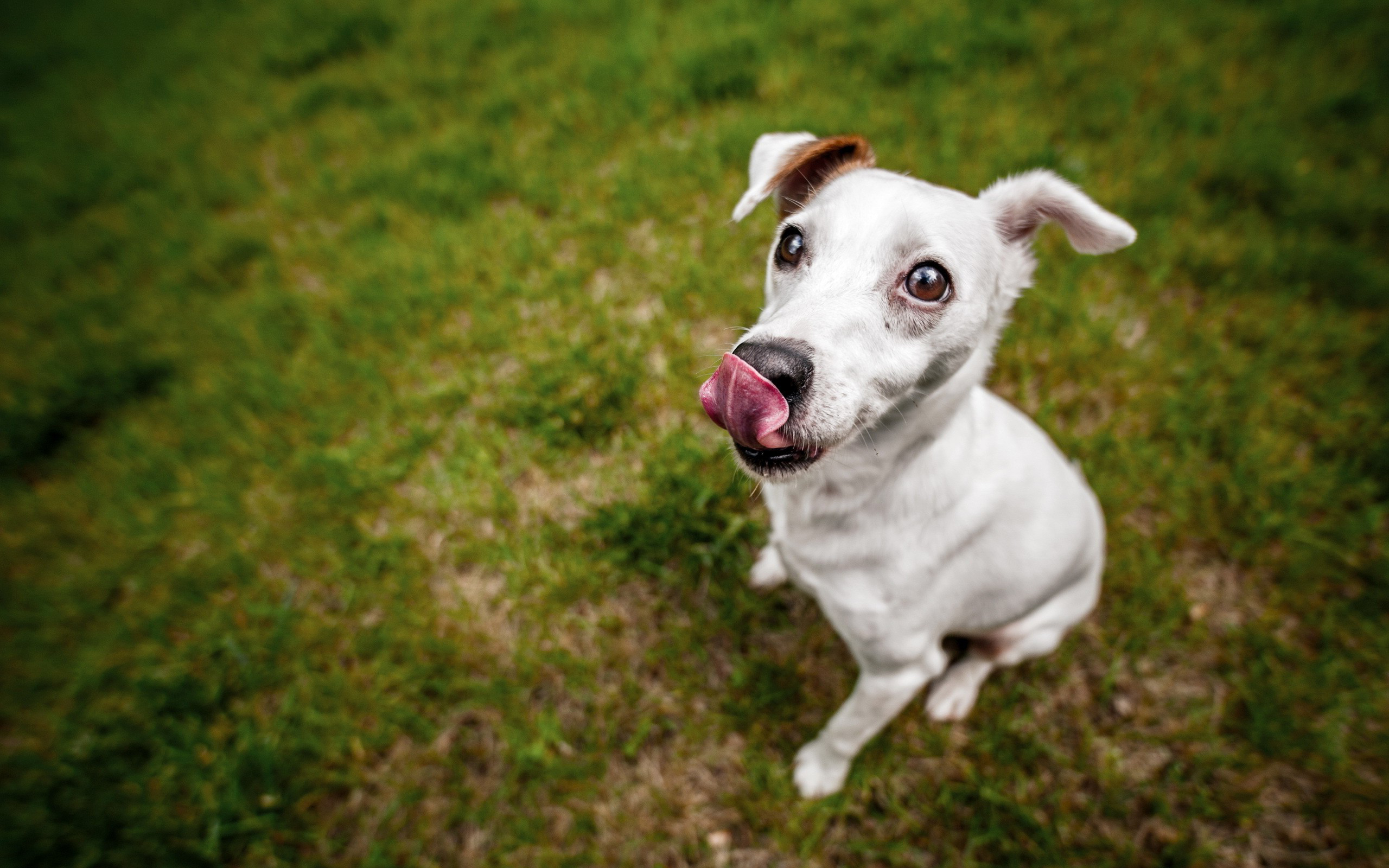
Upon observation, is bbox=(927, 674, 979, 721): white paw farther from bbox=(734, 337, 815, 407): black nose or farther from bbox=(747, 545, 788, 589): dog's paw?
bbox=(734, 337, 815, 407): black nose

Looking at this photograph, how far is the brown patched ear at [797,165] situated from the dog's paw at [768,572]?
138cm

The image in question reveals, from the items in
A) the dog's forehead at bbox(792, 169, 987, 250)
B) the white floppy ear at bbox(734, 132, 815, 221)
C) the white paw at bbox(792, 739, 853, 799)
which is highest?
the white floppy ear at bbox(734, 132, 815, 221)

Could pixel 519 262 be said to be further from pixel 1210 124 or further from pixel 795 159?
pixel 1210 124

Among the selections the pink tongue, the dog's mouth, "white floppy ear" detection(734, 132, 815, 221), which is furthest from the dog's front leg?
"white floppy ear" detection(734, 132, 815, 221)

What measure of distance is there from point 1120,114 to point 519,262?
12.8 ft

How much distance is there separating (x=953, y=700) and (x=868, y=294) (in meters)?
1.73

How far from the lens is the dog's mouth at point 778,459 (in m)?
1.27

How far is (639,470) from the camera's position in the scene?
2.74 metres

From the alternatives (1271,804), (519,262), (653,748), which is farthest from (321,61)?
(1271,804)

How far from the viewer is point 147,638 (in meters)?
2.65

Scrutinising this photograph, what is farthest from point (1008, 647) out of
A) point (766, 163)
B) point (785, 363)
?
point (766, 163)

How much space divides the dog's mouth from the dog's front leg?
32.4 inches

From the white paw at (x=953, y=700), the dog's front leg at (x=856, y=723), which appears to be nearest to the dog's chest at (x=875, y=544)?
the dog's front leg at (x=856, y=723)

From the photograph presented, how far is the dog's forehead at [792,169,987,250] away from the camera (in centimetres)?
131
